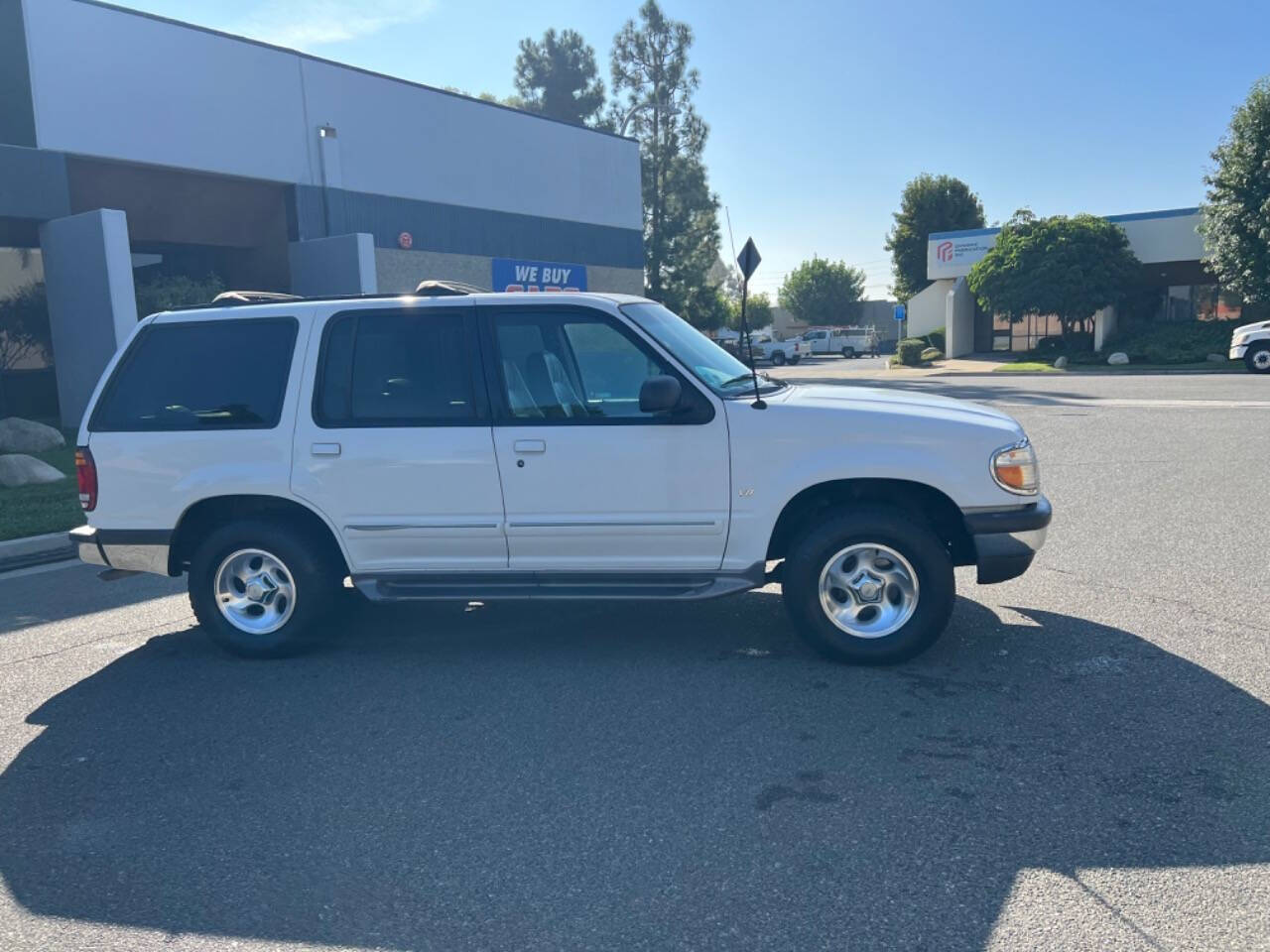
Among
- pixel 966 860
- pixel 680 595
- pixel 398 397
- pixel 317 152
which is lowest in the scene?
pixel 966 860

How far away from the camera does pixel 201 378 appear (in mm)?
5859

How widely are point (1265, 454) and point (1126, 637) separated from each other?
776 centimetres

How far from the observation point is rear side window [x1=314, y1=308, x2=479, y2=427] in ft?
18.4

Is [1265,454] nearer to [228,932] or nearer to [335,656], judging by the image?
[335,656]

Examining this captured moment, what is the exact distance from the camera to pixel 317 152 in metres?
22.2

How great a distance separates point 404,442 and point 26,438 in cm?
1273

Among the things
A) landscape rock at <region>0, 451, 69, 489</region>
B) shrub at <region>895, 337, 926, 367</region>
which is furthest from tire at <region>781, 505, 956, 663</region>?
shrub at <region>895, 337, 926, 367</region>

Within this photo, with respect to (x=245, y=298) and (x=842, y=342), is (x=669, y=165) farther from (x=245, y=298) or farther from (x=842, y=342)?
(x=245, y=298)

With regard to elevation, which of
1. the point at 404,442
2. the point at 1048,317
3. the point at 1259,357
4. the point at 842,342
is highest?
the point at 1048,317

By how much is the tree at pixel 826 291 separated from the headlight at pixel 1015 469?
8106 cm

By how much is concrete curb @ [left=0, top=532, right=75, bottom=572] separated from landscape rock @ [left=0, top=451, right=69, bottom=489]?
3.35 metres

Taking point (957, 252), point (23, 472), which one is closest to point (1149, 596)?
point (23, 472)

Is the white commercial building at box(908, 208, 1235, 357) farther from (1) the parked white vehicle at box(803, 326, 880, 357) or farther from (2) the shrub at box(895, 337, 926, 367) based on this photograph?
(1) the parked white vehicle at box(803, 326, 880, 357)

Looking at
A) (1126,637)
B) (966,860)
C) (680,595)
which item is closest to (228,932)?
(966,860)
